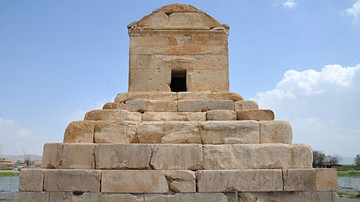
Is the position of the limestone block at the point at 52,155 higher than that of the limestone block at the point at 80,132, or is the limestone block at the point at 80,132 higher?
the limestone block at the point at 80,132

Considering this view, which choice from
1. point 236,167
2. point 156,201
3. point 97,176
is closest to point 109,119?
point 97,176

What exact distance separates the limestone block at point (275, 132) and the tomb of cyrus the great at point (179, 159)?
20mm

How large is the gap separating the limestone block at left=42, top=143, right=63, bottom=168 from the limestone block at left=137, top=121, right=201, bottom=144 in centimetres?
156

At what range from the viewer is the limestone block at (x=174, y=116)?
6008mm

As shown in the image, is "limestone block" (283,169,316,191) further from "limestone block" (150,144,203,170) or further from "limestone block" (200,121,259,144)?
"limestone block" (150,144,203,170)

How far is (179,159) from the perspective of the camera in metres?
5.15

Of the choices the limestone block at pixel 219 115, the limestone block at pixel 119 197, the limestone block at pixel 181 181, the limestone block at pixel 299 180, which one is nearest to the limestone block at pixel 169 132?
the limestone block at pixel 219 115

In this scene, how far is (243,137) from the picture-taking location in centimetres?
548

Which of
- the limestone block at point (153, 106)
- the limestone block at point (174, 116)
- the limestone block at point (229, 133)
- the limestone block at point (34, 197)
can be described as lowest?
the limestone block at point (34, 197)

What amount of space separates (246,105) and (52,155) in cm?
429

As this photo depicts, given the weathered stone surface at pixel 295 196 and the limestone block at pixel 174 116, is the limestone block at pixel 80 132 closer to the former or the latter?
the limestone block at pixel 174 116

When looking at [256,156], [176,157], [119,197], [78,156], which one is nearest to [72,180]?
[78,156]

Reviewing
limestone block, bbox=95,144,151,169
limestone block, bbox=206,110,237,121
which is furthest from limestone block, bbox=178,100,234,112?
limestone block, bbox=95,144,151,169

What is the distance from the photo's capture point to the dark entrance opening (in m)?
8.45
